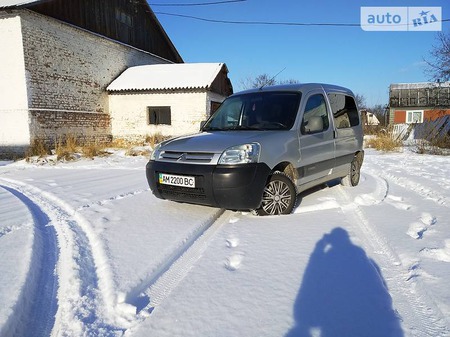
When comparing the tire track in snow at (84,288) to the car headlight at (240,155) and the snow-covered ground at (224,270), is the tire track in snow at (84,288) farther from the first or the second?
the car headlight at (240,155)

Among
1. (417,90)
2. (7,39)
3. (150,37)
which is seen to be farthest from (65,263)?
(417,90)

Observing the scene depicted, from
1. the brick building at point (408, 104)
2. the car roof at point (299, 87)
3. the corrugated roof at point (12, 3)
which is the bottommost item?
the car roof at point (299, 87)

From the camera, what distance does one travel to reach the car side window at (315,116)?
13.4 ft

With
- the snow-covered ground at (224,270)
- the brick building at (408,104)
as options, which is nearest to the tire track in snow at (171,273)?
the snow-covered ground at (224,270)

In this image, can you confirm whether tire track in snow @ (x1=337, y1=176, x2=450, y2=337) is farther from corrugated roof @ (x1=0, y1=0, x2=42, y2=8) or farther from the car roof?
corrugated roof @ (x1=0, y1=0, x2=42, y2=8)

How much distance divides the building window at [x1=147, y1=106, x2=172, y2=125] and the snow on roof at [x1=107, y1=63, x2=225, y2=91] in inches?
46.8

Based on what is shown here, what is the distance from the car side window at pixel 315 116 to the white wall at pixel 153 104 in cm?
1096

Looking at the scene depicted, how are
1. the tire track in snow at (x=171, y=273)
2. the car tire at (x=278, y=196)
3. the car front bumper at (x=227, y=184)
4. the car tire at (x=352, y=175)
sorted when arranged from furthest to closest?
1. the car tire at (x=352, y=175)
2. the car tire at (x=278, y=196)
3. the car front bumper at (x=227, y=184)
4. the tire track in snow at (x=171, y=273)

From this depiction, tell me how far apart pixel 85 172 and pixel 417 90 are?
4365 centimetres

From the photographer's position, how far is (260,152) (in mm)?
3381

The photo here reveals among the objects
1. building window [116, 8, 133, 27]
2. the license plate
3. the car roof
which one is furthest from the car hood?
building window [116, 8, 133, 27]

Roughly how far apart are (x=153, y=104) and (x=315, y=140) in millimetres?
12810

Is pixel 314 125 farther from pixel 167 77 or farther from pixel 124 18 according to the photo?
pixel 124 18

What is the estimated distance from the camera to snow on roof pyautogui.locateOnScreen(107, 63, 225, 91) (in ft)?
49.6
